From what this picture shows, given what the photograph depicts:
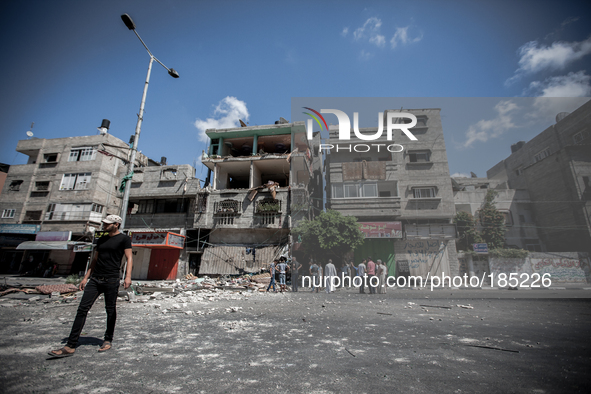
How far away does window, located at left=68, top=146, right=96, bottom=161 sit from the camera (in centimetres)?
2789

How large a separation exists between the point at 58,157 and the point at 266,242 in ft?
84.8

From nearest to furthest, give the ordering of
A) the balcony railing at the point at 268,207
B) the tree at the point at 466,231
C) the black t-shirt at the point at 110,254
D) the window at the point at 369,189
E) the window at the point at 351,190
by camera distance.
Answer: the black t-shirt at the point at 110,254 → the balcony railing at the point at 268,207 → the tree at the point at 466,231 → the window at the point at 369,189 → the window at the point at 351,190

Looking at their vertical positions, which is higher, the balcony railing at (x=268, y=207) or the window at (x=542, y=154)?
the window at (x=542, y=154)

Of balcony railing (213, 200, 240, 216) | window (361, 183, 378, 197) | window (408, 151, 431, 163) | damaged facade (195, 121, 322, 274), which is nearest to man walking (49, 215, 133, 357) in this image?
damaged facade (195, 121, 322, 274)

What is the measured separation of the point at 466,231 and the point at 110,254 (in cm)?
2631

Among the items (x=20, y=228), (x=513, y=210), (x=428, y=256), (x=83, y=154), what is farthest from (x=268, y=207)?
(x=20, y=228)

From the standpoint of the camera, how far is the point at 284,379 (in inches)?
102

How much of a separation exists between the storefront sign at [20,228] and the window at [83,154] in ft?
25.2

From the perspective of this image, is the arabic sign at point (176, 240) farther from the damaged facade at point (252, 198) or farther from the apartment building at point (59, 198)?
the apartment building at point (59, 198)

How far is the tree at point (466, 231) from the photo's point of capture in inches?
896

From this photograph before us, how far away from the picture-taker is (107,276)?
3602mm

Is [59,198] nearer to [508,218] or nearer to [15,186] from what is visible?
[15,186]

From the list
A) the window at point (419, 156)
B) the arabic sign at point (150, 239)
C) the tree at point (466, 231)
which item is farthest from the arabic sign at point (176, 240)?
the tree at point (466, 231)

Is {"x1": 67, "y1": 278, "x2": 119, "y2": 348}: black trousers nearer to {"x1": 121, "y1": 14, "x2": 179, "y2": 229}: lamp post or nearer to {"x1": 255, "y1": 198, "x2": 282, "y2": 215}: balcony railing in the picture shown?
{"x1": 121, "y1": 14, "x2": 179, "y2": 229}: lamp post
